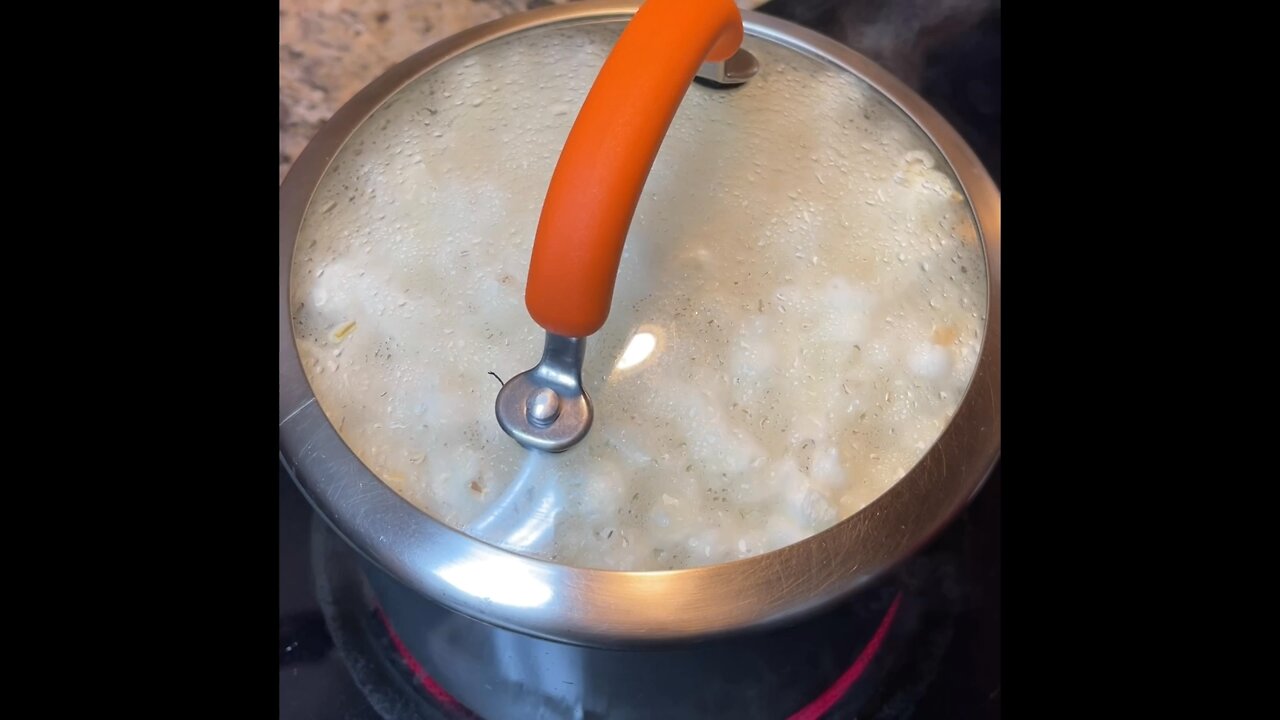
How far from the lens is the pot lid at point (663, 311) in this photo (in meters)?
0.46

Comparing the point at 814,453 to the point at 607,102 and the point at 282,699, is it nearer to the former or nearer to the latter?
the point at 607,102

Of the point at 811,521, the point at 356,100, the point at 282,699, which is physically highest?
the point at 356,100

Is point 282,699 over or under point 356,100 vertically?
under

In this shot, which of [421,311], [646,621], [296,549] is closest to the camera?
[646,621]

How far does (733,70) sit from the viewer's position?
2.04ft

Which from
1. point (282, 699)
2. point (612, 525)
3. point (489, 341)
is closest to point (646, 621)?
point (612, 525)

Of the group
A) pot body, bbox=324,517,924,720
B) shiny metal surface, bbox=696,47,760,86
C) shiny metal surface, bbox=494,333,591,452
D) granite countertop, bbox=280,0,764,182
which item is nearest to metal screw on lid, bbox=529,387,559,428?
shiny metal surface, bbox=494,333,591,452

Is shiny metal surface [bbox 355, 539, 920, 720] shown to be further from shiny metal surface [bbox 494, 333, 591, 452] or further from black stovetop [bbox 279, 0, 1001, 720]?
shiny metal surface [bbox 494, 333, 591, 452]

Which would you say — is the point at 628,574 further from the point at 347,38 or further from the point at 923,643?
the point at 347,38

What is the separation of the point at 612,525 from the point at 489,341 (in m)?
0.13

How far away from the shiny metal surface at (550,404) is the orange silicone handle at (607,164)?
0.03m

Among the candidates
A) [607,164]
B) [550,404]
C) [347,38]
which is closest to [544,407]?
[550,404]

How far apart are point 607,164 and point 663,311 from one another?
132 millimetres

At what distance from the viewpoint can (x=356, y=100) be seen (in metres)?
0.58
